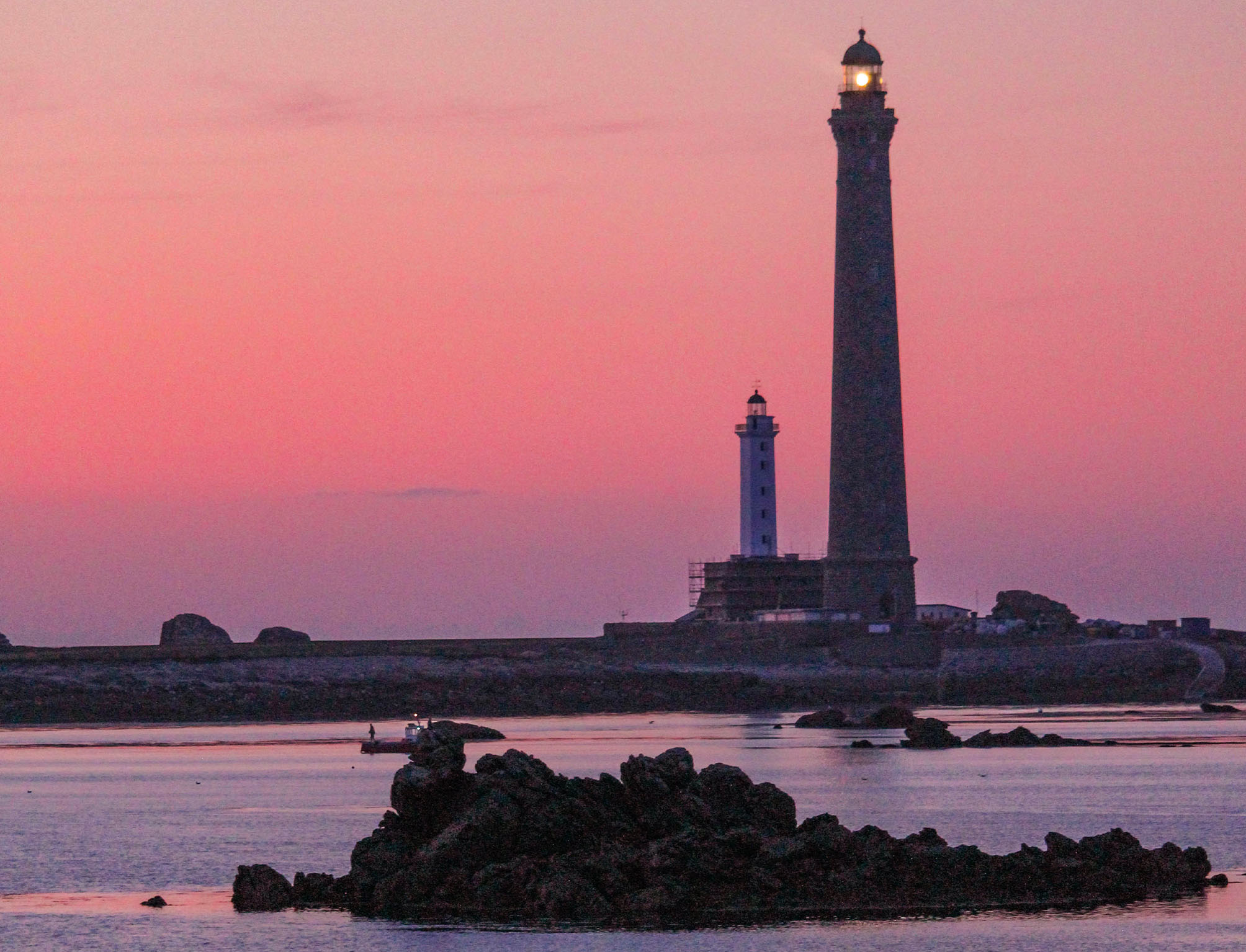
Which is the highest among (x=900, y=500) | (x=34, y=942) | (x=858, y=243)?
(x=858, y=243)

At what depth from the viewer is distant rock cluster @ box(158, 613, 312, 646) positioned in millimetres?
107688

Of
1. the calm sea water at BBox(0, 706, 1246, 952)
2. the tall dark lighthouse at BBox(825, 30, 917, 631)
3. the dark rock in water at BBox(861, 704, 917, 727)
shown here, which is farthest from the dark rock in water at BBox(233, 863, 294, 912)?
the tall dark lighthouse at BBox(825, 30, 917, 631)

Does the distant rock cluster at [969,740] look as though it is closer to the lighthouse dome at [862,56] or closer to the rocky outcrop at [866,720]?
the rocky outcrop at [866,720]

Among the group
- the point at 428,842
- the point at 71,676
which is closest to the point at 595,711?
the point at 71,676

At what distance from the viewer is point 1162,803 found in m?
46.0

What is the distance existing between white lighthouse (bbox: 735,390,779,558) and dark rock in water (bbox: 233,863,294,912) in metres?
66.3

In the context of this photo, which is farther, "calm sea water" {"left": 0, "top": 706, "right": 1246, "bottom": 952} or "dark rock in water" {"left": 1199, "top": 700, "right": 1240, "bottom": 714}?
"dark rock in water" {"left": 1199, "top": 700, "right": 1240, "bottom": 714}

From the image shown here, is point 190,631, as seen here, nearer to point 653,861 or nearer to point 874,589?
point 874,589

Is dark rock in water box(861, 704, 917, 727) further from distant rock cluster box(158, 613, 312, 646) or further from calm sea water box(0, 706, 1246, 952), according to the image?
distant rock cluster box(158, 613, 312, 646)

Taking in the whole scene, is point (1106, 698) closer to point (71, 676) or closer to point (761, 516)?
point (761, 516)

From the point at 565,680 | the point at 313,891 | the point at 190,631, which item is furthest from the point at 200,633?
the point at 313,891

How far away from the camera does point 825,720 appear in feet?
245

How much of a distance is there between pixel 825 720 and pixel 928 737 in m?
10.9

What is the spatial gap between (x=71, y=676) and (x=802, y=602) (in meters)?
32.0
